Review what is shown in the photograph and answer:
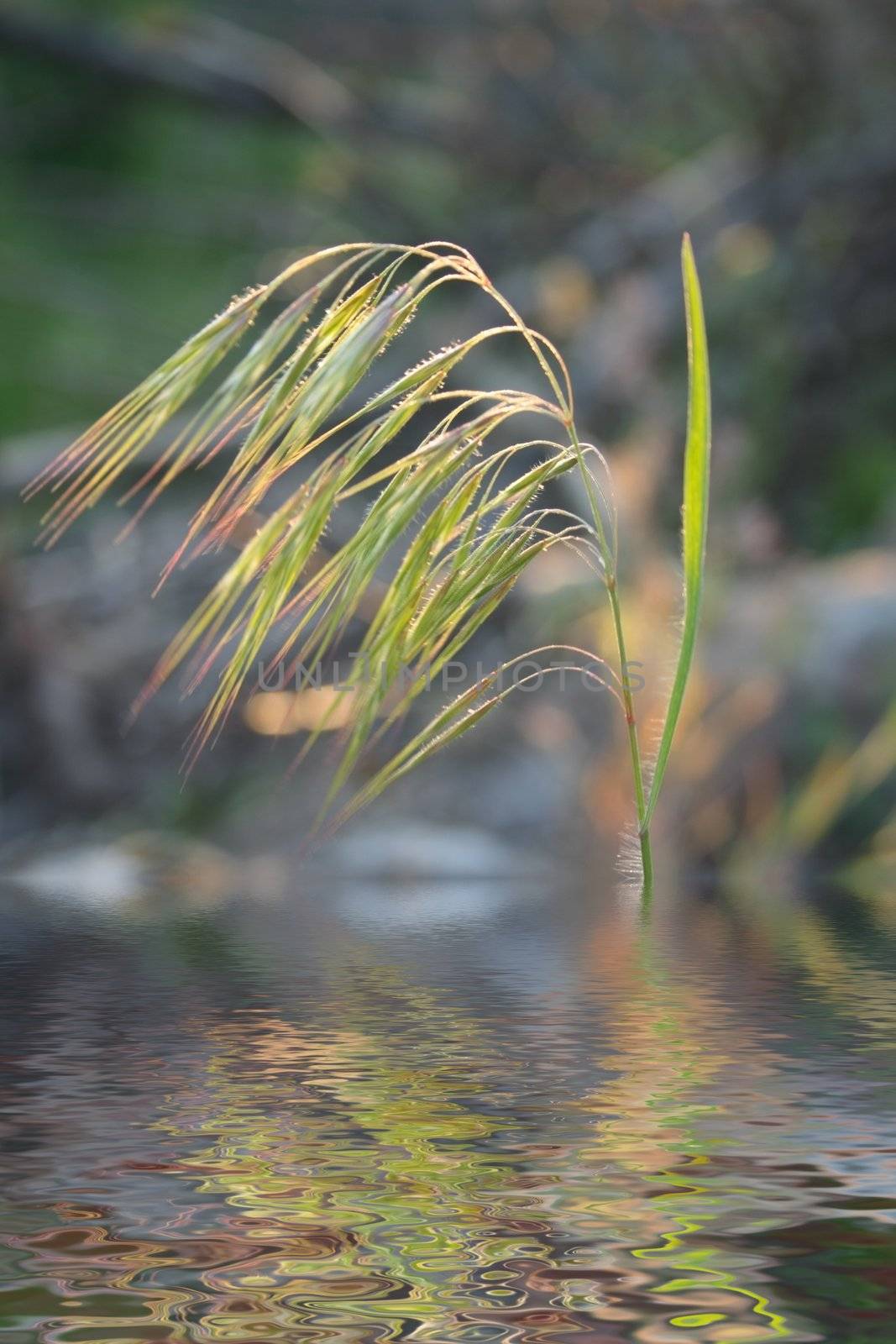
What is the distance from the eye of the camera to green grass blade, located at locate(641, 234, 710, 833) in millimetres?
1080

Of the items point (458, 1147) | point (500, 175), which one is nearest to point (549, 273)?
point (500, 175)

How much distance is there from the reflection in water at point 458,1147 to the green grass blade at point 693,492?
0.19 m

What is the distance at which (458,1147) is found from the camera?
2.86 feet

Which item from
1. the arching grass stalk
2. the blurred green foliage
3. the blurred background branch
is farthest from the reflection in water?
the blurred green foliage

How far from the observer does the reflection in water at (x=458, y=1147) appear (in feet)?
2.24

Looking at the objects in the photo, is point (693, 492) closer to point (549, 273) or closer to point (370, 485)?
point (370, 485)

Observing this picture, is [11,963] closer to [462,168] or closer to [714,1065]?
[714,1065]

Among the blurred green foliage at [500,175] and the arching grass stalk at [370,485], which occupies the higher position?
the blurred green foliage at [500,175]

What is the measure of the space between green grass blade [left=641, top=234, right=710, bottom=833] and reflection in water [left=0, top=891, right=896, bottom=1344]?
0.61 feet

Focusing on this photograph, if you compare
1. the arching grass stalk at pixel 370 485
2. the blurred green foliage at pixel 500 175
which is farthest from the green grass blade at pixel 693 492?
the blurred green foliage at pixel 500 175

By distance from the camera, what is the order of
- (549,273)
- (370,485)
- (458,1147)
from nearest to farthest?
(458,1147)
(370,485)
(549,273)

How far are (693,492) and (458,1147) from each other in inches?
18.0

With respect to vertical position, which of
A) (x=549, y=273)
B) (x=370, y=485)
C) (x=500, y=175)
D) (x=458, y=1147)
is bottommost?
(x=458, y=1147)

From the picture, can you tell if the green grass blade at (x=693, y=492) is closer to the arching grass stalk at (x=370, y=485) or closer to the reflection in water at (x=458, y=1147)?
the arching grass stalk at (x=370, y=485)
